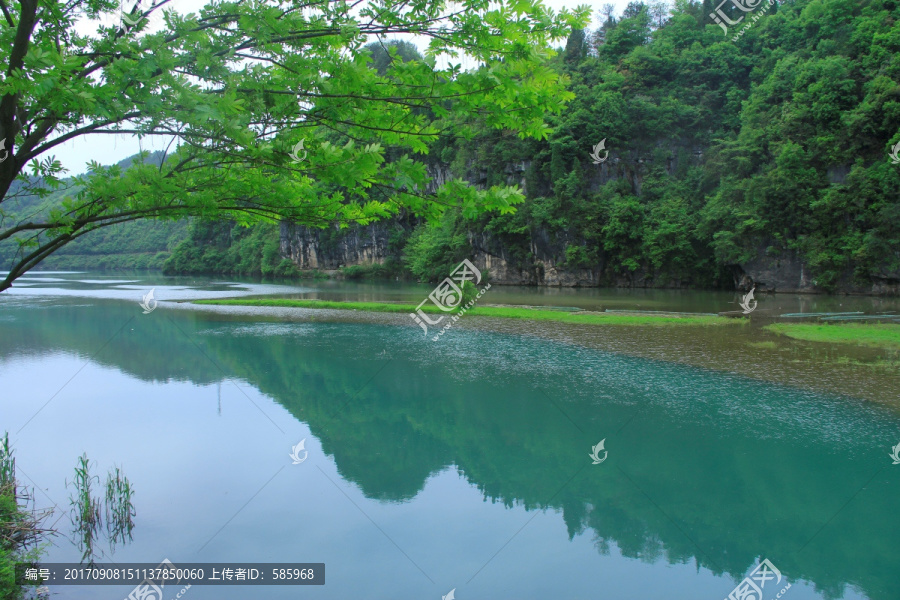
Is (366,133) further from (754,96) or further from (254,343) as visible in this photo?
(754,96)

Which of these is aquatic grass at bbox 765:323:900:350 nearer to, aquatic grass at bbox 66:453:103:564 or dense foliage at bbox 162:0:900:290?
dense foliage at bbox 162:0:900:290

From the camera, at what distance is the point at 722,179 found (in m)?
44.6

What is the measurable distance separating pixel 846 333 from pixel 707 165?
Answer: 32.5 meters

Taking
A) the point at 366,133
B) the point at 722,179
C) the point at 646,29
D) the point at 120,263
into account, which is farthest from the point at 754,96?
the point at 120,263

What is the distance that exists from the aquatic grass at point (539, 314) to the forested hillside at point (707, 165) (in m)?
6.20

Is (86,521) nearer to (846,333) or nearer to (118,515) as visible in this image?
(118,515)

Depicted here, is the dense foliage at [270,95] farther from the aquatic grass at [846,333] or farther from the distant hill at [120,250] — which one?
the distant hill at [120,250]

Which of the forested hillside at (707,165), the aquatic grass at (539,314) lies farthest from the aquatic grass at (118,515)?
the forested hillside at (707,165)

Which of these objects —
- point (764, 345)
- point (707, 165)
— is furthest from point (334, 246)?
point (764, 345)

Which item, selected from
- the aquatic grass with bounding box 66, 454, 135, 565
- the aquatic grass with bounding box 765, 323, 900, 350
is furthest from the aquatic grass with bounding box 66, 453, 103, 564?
the aquatic grass with bounding box 765, 323, 900, 350

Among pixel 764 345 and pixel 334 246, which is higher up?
pixel 334 246

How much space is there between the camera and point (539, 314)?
27.9 metres

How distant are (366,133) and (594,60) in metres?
62.8

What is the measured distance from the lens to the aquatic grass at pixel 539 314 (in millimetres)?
24734
